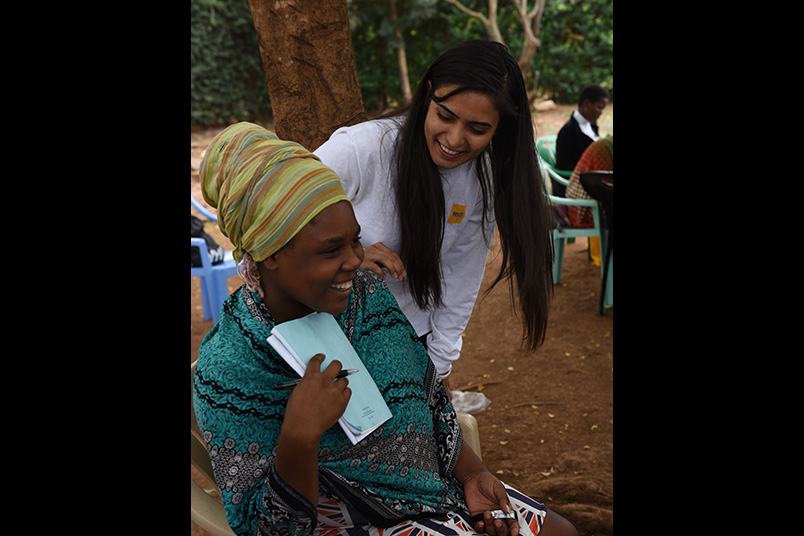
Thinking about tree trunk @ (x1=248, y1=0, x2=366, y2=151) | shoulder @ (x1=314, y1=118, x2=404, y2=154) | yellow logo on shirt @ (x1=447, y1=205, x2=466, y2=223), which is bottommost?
yellow logo on shirt @ (x1=447, y1=205, x2=466, y2=223)

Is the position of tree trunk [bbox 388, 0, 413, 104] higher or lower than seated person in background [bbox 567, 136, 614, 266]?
higher

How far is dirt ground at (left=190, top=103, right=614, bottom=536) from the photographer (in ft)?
9.96

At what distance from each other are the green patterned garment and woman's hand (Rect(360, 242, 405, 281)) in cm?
5

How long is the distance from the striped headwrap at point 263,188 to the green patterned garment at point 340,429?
198mm

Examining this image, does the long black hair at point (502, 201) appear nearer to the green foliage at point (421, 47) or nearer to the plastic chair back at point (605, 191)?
the plastic chair back at point (605, 191)

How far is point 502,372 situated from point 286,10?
3.00 m

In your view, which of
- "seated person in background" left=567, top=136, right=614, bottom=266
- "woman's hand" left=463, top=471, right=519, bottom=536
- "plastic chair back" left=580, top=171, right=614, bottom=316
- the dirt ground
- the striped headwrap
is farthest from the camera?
"seated person in background" left=567, top=136, right=614, bottom=266

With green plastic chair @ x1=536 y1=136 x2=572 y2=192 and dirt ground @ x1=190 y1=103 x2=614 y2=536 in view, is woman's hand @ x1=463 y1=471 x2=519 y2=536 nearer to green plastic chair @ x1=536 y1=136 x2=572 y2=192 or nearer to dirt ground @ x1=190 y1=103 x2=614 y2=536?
dirt ground @ x1=190 y1=103 x2=614 y2=536

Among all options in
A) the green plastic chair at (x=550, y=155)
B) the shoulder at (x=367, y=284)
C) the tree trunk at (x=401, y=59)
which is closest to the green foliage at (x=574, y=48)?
the tree trunk at (x=401, y=59)

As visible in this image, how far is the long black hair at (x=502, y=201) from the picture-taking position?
211cm

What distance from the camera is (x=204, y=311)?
18.9 feet

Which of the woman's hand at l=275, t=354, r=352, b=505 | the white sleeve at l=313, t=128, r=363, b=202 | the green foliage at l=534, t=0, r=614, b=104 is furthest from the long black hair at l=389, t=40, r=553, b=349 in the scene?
the green foliage at l=534, t=0, r=614, b=104

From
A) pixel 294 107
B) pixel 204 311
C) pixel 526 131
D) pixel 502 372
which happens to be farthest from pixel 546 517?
pixel 204 311

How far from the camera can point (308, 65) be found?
2.81 metres
